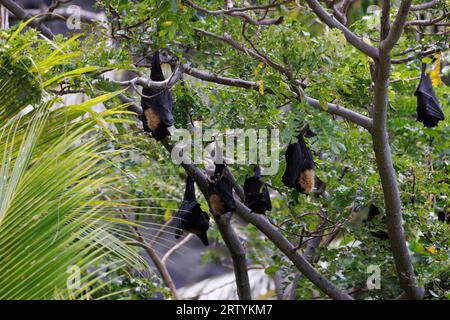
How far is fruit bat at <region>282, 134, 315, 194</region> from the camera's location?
4418mm

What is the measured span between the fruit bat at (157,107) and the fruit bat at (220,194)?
1.64ft

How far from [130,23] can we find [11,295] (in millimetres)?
3043

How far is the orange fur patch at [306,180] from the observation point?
4.51 meters

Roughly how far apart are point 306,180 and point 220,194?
648 mm

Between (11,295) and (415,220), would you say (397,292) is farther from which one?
(11,295)

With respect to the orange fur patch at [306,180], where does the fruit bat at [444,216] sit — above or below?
below

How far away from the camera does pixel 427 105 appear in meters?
4.80

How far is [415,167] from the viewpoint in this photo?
5.00 meters

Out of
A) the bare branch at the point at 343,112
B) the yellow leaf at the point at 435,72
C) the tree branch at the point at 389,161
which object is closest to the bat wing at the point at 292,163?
the bare branch at the point at 343,112

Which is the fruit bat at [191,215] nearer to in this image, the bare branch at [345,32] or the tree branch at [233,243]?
the tree branch at [233,243]

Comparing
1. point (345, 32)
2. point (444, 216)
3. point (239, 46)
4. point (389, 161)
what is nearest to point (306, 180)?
point (389, 161)

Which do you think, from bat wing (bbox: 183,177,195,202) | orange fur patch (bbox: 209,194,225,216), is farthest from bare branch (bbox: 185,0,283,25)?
bat wing (bbox: 183,177,195,202)

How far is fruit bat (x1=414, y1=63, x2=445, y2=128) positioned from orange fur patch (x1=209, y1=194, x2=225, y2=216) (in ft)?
4.88

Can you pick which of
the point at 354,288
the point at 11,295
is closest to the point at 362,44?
the point at 11,295
